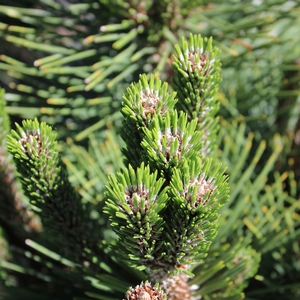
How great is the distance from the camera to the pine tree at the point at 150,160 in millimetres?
439

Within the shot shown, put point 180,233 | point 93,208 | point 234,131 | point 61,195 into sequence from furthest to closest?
1. point 234,131
2. point 93,208
3. point 61,195
4. point 180,233

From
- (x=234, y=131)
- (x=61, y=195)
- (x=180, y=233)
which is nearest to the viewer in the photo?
(x=180, y=233)

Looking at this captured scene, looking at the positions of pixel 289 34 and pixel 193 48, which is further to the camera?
pixel 289 34

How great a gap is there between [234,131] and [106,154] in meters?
0.24

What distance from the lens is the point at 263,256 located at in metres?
0.72

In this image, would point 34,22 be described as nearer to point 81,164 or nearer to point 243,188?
point 81,164

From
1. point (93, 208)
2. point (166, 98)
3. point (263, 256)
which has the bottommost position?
point (263, 256)

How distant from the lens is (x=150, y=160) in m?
0.44

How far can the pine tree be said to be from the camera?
44 centimetres

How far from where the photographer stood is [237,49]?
91 cm

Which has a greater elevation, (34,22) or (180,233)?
(34,22)

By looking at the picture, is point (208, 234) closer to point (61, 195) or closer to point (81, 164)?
point (61, 195)

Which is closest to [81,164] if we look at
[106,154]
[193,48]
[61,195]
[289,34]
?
[106,154]

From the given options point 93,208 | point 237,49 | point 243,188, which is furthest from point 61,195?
point 237,49
